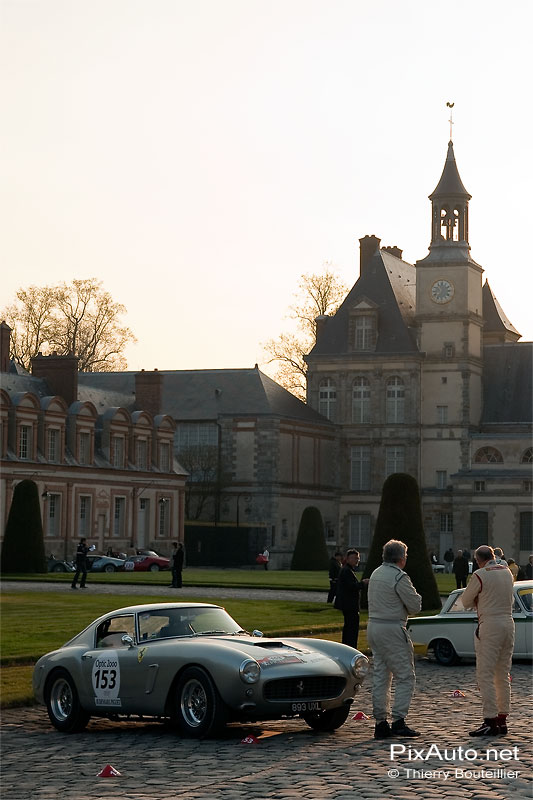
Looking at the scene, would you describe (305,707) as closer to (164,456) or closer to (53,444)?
(53,444)

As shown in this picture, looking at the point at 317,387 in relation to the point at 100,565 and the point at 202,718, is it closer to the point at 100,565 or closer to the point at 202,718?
the point at 100,565

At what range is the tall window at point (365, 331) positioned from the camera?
93.7 meters

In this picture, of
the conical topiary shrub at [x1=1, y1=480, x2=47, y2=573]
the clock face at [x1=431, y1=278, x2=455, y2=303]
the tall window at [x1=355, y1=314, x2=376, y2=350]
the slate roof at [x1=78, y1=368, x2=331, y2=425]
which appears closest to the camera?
the conical topiary shrub at [x1=1, y1=480, x2=47, y2=573]

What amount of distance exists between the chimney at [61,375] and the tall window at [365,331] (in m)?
26.9

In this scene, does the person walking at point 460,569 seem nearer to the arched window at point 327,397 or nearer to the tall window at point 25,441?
the tall window at point 25,441

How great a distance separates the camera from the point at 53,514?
2687 inches

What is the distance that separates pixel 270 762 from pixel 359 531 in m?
80.8

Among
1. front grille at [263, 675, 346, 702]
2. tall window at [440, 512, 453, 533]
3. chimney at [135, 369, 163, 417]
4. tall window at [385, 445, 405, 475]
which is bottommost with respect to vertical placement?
front grille at [263, 675, 346, 702]

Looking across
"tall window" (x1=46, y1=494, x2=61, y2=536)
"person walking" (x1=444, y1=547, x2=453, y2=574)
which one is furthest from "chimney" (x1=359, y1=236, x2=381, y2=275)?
"tall window" (x1=46, y1=494, x2=61, y2=536)

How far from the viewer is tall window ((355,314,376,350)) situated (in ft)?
307

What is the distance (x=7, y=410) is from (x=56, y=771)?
178 feet

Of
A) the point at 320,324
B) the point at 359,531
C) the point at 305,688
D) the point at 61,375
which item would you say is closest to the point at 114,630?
the point at 305,688

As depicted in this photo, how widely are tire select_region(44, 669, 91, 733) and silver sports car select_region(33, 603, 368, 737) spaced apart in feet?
0.04

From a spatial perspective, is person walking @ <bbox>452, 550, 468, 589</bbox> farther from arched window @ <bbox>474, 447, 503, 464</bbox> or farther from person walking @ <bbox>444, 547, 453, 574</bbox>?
arched window @ <bbox>474, 447, 503, 464</bbox>
